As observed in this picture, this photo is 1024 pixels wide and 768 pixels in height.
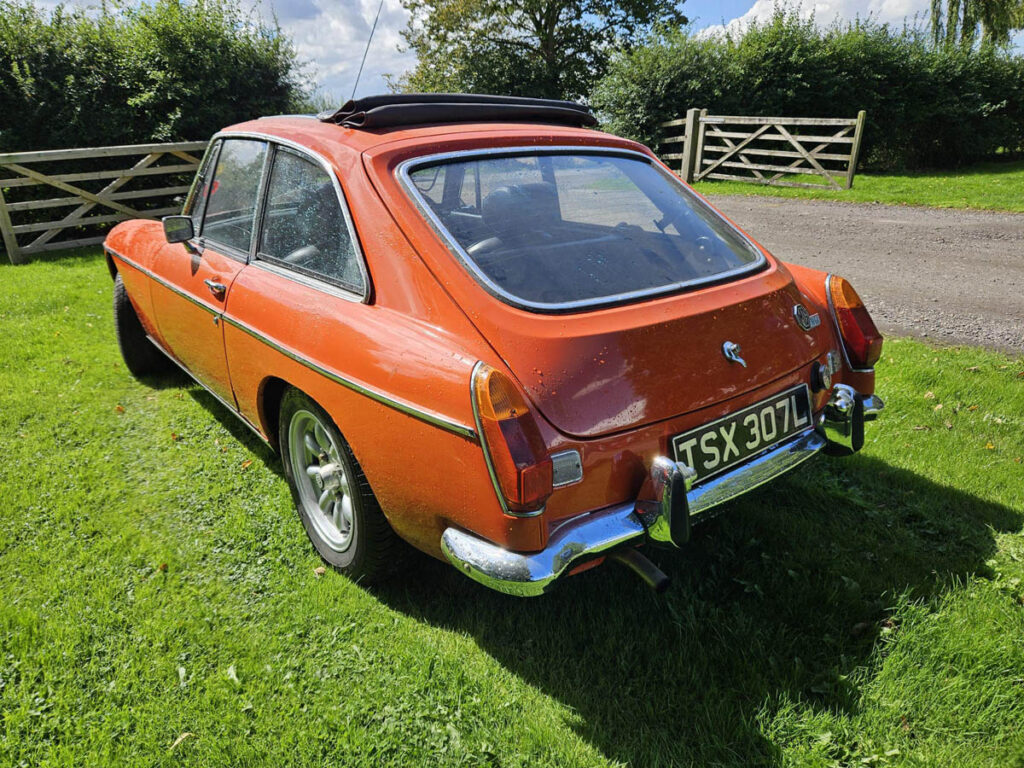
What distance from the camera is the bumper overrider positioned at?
1.95 m

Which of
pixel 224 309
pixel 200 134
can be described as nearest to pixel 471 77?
pixel 200 134

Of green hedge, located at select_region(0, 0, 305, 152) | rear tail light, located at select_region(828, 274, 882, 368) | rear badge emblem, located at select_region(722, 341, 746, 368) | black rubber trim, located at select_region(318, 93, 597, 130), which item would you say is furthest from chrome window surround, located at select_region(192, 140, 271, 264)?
green hedge, located at select_region(0, 0, 305, 152)

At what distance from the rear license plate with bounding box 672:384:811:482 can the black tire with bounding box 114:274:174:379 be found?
4.09m

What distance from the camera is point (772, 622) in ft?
8.19

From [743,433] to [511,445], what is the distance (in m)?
0.89

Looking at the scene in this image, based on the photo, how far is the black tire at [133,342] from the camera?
15.5 ft

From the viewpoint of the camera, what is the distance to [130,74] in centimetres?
1083

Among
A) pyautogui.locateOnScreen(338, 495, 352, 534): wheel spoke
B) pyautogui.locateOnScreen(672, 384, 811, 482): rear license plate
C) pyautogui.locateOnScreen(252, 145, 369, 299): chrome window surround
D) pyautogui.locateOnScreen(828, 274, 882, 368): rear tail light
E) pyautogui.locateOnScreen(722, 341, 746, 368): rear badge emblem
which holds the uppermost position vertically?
pyautogui.locateOnScreen(252, 145, 369, 299): chrome window surround

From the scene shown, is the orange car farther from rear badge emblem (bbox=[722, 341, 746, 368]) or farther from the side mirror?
the side mirror

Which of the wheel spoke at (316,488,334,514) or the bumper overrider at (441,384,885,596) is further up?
the bumper overrider at (441,384,885,596)

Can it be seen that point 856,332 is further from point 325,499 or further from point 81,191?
point 81,191

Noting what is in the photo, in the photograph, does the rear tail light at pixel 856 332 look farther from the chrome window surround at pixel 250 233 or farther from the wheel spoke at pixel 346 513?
the chrome window surround at pixel 250 233

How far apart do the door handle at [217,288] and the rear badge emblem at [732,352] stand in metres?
2.17

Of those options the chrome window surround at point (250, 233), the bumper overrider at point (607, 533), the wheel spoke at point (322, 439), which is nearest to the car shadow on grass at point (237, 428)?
the wheel spoke at point (322, 439)
